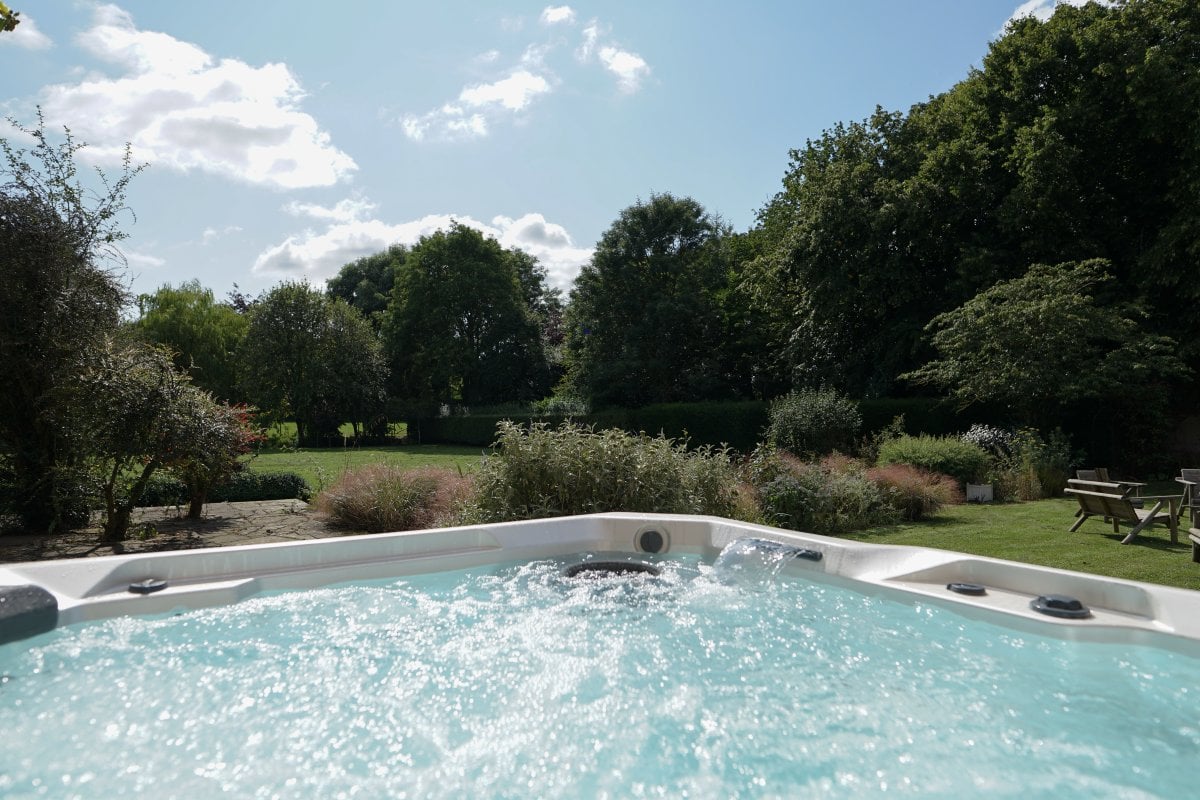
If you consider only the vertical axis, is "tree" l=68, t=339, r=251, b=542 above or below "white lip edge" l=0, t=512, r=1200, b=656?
above

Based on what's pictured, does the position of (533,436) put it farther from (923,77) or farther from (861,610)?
(923,77)

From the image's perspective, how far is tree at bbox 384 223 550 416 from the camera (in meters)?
28.6

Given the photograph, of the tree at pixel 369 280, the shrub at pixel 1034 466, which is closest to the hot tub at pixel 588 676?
the shrub at pixel 1034 466

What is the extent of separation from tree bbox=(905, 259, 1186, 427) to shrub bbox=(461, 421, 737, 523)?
766 cm

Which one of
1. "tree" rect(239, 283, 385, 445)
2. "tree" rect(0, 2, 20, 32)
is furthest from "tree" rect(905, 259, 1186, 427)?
"tree" rect(239, 283, 385, 445)

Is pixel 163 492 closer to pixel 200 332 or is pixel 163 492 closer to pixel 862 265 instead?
pixel 862 265

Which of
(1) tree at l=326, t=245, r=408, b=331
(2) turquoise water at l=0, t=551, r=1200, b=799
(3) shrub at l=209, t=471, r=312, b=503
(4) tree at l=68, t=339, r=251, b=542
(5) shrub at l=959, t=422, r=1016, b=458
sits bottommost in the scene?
(2) turquoise water at l=0, t=551, r=1200, b=799

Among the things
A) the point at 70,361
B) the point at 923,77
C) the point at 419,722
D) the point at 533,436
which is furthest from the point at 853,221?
the point at 419,722

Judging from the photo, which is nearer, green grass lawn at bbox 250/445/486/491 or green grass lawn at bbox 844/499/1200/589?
green grass lawn at bbox 844/499/1200/589

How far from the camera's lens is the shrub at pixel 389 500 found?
7988 millimetres

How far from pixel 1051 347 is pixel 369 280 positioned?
37011mm

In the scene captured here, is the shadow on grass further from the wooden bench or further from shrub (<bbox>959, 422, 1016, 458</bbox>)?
shrub (<bbox>959, 422, 1016, 458</bbox>)

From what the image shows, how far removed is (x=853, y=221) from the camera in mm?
16312

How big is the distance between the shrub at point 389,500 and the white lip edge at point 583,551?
88.3 inches
